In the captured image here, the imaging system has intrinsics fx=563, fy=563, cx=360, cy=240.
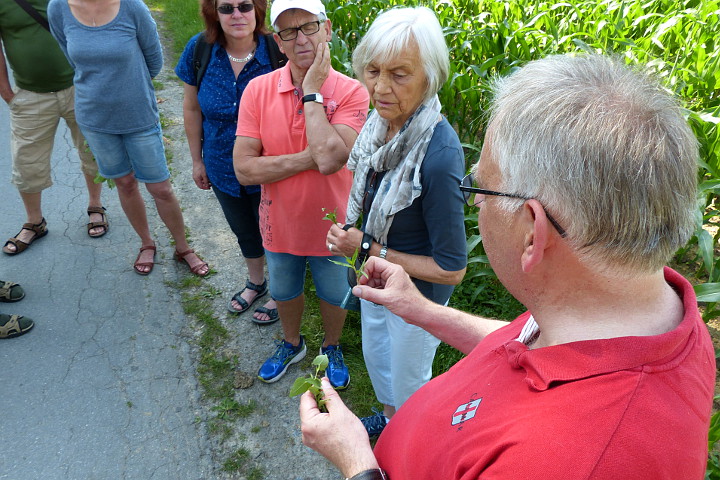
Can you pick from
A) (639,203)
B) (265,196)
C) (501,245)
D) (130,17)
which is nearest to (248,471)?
(265,196)

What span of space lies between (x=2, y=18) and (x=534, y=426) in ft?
12.2

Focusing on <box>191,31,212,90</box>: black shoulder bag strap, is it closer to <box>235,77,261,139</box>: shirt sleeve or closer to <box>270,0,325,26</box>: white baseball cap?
<box>235,77,261,139</box>: shirt sleeve

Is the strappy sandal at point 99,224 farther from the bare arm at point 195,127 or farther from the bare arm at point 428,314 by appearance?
the bare arm at point 428,314

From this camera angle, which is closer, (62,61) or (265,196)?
(265,196)

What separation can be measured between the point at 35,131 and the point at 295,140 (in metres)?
2.23

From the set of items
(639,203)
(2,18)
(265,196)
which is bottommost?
(265,196)

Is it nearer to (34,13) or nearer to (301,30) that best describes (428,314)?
(301,30)

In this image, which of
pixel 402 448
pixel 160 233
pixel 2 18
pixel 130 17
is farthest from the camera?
pixel 160 233

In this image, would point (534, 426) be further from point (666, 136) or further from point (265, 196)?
point (265, 196)

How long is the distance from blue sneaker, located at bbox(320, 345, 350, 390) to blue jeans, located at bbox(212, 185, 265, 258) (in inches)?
29.0

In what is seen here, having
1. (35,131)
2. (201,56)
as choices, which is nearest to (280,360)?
(201,56)

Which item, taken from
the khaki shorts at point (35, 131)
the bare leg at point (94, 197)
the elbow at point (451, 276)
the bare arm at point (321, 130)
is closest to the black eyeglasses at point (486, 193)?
the elbow at point (451, 276)

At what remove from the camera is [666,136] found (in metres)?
0.88

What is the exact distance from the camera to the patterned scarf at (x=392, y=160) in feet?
6.11
